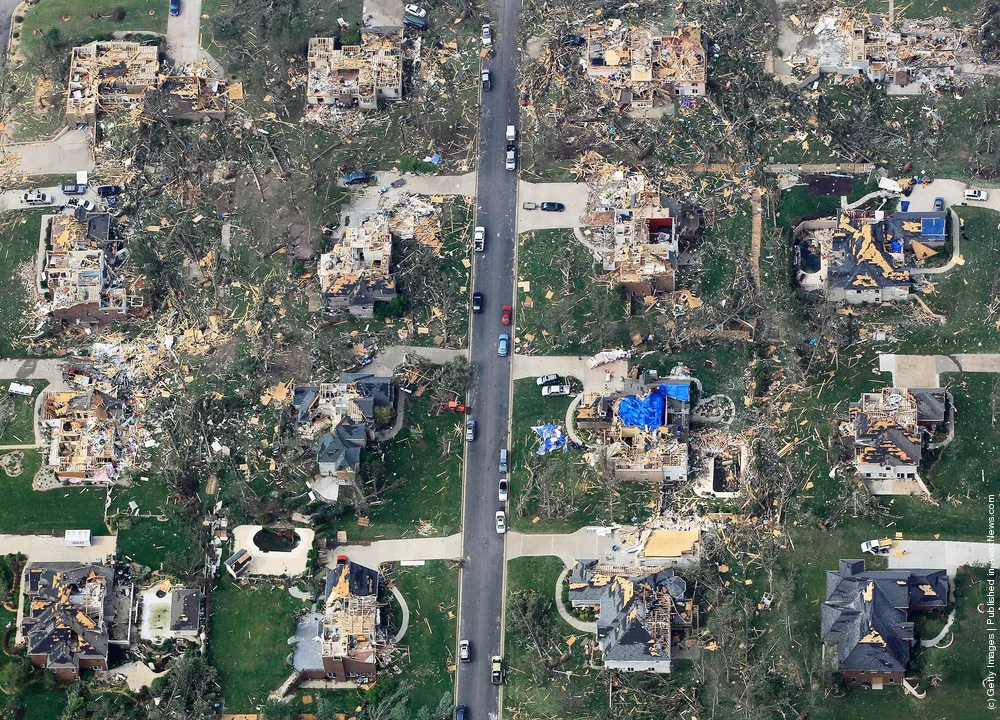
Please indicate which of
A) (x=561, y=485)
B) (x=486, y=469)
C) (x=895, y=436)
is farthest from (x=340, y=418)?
(x=895, y=436)

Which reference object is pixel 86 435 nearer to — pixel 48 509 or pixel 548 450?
pixel 48 509

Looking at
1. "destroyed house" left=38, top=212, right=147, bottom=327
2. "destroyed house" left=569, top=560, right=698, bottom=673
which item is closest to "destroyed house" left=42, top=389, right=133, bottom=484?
"destroyed house" left=38, top=212, right=147, bottom=327

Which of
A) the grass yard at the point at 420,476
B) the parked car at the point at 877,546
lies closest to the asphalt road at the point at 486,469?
the grass yard at the point at 420,476

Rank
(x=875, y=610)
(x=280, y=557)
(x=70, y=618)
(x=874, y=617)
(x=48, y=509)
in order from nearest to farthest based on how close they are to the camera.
A: 1. (x=874, y=617)
2. (x=875, y=610)
3. (x=70, y=618)
4. (x=280, y=557)
5. (x=48, y=509)

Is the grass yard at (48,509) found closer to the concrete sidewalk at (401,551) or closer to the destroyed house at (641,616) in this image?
the concrete sidewalk at (401,551)

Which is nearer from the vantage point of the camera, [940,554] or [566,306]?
[940,554]

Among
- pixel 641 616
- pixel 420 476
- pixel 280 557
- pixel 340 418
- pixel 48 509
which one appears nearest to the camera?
pixel 641 616
